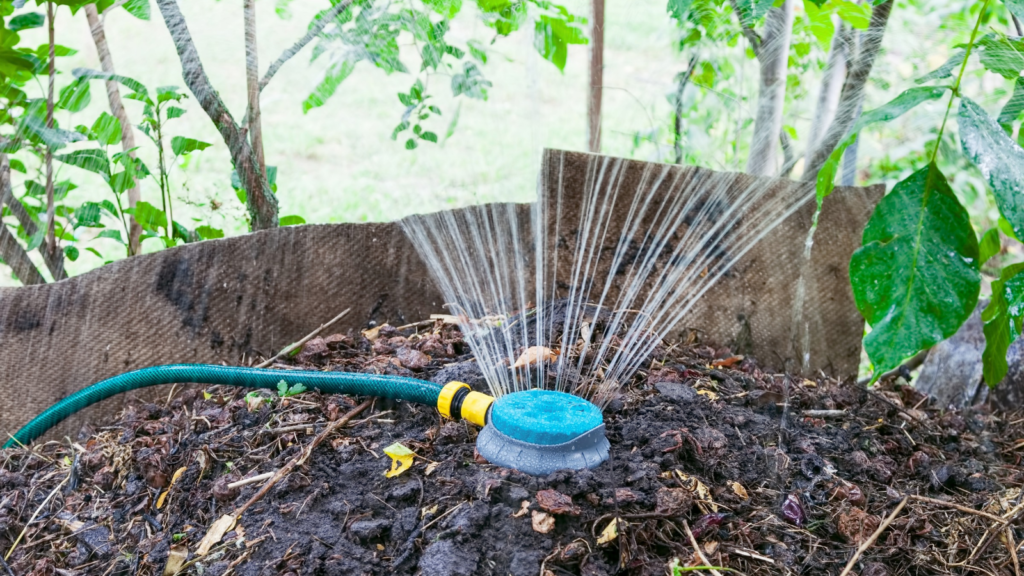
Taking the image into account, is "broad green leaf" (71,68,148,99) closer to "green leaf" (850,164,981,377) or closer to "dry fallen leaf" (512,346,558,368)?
"dry fallen leaf" (512,346,558,368)

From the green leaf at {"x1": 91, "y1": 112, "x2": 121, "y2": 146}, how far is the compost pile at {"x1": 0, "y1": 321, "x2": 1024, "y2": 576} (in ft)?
2.51

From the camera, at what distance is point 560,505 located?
118 cm

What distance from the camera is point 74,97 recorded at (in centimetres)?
199

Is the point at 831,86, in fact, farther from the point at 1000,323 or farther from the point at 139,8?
the point at 139,8

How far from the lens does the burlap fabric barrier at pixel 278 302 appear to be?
74.0 inches

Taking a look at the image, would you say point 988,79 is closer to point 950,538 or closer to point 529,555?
point 950,538

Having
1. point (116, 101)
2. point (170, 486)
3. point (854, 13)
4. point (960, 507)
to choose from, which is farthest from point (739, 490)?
point (116, 101)

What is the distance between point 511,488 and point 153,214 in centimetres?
146

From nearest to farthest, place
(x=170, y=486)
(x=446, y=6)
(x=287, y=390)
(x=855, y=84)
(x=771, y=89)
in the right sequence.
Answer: (x=170, y=486) < (x=287, y=390) < (x=446, y=6) < (x=855, y=84) < (x=771, y=89)

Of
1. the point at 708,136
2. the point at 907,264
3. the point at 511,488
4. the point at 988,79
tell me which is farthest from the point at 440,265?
the point at 988,79

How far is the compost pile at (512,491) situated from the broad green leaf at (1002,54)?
70 cm

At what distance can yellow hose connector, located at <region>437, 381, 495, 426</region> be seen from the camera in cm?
141

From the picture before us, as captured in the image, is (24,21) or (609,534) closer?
(609,534)

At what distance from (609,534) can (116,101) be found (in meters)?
1.87
